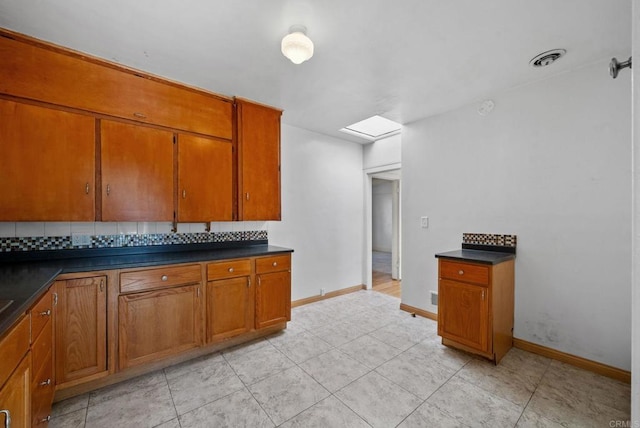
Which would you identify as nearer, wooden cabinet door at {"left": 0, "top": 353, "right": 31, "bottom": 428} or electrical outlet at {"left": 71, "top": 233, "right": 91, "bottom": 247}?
wooden cabinet door at {"left": 0, "top": 353, "right": 31, "bottom": 428}

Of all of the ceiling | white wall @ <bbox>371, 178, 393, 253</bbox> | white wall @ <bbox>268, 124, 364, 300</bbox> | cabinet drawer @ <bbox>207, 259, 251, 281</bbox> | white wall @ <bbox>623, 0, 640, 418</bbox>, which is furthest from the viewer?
white wall @ <bbox>371, 178, 393, 253</bbox>

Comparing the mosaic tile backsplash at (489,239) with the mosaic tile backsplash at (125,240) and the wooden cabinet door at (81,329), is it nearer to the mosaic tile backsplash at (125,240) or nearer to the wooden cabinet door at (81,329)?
the mosaic tile backsplash at (125,240)

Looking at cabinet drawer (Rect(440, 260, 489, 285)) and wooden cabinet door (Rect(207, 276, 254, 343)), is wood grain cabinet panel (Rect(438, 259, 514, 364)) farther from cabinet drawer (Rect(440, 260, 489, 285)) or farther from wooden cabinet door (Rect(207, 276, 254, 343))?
wooden cabinet door (Rect(207, 276, 254, 343))

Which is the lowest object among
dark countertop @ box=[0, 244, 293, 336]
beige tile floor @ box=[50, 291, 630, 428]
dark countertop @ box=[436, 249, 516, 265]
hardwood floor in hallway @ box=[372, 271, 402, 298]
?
beige tile floor @ box=[50, 291, 630, 428]

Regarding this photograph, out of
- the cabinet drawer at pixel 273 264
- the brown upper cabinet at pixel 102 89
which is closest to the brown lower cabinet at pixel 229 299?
the cabinet drawer at pixel 273 264

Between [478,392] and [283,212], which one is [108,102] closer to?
[283,212]

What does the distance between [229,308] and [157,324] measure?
0.57 m

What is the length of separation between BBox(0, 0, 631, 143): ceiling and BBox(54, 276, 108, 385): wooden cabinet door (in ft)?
5.49

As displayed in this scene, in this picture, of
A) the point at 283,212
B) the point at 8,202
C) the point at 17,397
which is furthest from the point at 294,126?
the point at 17,397

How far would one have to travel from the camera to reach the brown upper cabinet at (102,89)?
1.79 metres

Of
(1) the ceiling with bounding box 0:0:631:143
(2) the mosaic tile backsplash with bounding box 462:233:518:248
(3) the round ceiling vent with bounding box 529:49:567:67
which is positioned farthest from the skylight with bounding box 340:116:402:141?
(2) the mosaic tile backsplash with bounding box 462:233:518:248

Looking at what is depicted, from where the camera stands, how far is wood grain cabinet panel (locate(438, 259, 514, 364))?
2.17 m

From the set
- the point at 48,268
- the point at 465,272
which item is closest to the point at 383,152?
the point at 465,272

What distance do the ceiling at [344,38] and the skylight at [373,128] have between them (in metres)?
1.08
